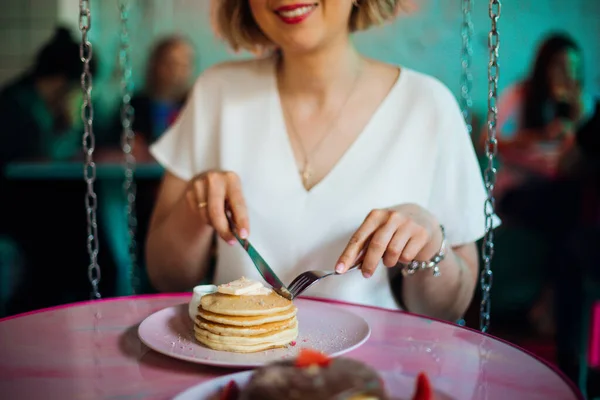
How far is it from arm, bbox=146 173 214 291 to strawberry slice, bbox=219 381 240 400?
74 cm

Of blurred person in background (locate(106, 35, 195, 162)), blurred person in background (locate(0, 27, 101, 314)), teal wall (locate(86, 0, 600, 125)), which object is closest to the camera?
blurred person in background (locate(0, 27, 101, 314))

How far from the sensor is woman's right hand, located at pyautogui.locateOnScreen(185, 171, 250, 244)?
120cm

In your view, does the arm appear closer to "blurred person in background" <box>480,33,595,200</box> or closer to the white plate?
the white plate

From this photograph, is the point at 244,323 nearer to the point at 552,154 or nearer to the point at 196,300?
the point at 196,300

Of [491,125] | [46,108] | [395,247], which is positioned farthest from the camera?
[46,108]

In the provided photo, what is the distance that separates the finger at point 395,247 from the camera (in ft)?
3.53

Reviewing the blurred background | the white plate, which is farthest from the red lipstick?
the blurred background

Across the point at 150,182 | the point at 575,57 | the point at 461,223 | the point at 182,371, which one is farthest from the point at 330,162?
the point at 575,57

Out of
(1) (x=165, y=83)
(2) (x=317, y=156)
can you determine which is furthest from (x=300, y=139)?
(1) (x=165, y=83)

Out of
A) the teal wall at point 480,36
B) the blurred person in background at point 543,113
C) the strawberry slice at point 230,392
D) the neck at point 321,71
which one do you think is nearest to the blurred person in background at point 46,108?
the teal wall at point 480,36

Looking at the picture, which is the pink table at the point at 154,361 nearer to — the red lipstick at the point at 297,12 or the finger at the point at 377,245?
the finger at the point at 377,245

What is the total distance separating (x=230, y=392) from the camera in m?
0.68

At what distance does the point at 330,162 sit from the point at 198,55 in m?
3.12

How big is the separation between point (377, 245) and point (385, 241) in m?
0.02
